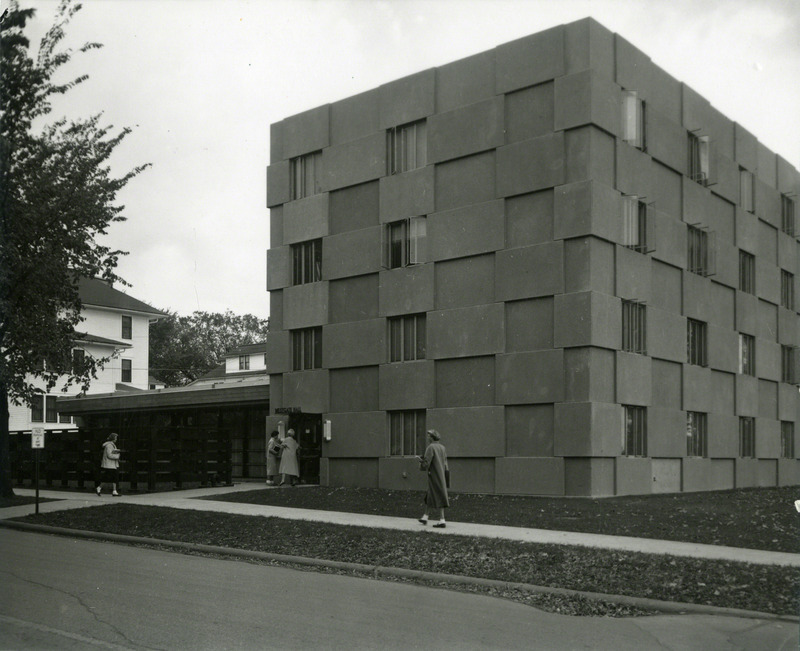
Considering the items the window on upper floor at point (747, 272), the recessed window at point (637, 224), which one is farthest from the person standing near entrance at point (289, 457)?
the window on upper floor at point (747, 272)

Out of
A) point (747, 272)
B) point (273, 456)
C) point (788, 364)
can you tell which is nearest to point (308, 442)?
point (273, 456)

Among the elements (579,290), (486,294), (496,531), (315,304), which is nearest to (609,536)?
(496,531)

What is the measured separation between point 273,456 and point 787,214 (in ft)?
71.3

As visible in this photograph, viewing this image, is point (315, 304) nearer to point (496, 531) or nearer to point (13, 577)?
point (496, 531)

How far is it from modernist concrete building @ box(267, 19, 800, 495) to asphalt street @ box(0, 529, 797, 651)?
44.2 ft

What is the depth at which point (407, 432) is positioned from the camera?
89.8ft

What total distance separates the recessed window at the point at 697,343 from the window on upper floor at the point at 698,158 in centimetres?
458

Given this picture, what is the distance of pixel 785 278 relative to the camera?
3528cm

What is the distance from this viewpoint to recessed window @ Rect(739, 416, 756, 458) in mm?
31219

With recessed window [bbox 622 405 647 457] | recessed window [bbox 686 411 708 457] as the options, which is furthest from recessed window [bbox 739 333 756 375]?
recessed window [bbox 622 405 647 457]

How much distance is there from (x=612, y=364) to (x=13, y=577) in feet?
54.6

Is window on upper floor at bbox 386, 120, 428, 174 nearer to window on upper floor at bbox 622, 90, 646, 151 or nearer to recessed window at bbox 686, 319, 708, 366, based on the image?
window on upper floor at bbox 622, 90, 646, 151

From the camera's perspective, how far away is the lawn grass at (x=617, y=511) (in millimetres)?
15492

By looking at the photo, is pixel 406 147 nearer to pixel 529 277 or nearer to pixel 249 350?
pixel 529 277
